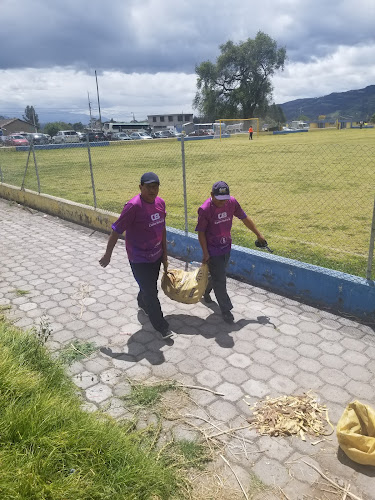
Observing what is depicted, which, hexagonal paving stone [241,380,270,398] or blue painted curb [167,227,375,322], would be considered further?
blue painted curb [167,227,375,322]

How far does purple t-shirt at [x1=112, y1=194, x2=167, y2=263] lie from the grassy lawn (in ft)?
4.98

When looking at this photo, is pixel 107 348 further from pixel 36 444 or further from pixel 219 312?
pixel 36 444

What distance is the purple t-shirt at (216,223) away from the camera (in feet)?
13.4

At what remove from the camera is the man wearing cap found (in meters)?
3.76

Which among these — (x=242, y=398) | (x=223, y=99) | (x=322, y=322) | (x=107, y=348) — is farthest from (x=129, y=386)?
(x=223, y=99)

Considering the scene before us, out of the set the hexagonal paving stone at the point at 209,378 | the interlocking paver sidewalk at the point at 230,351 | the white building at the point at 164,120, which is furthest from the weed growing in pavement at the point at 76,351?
the white building at the point at 164,120

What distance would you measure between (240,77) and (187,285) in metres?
65.8

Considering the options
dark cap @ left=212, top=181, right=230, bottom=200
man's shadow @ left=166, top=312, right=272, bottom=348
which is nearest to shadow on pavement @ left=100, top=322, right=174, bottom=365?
man's shadow @ left=166, top=312, right=272, bottom=348

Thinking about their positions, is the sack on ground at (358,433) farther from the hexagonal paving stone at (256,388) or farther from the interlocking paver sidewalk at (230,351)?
the hexagonal paving stone at (256,388)

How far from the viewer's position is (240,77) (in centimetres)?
6356

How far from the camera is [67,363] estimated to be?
3.70 m

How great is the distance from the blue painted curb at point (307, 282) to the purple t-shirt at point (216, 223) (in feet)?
3.36

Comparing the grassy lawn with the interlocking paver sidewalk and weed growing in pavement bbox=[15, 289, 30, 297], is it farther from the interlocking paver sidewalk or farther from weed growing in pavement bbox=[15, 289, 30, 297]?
weed growing in pavement bbox=[15, 289, 30, 297]

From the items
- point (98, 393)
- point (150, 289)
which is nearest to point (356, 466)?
point (98, 393)
